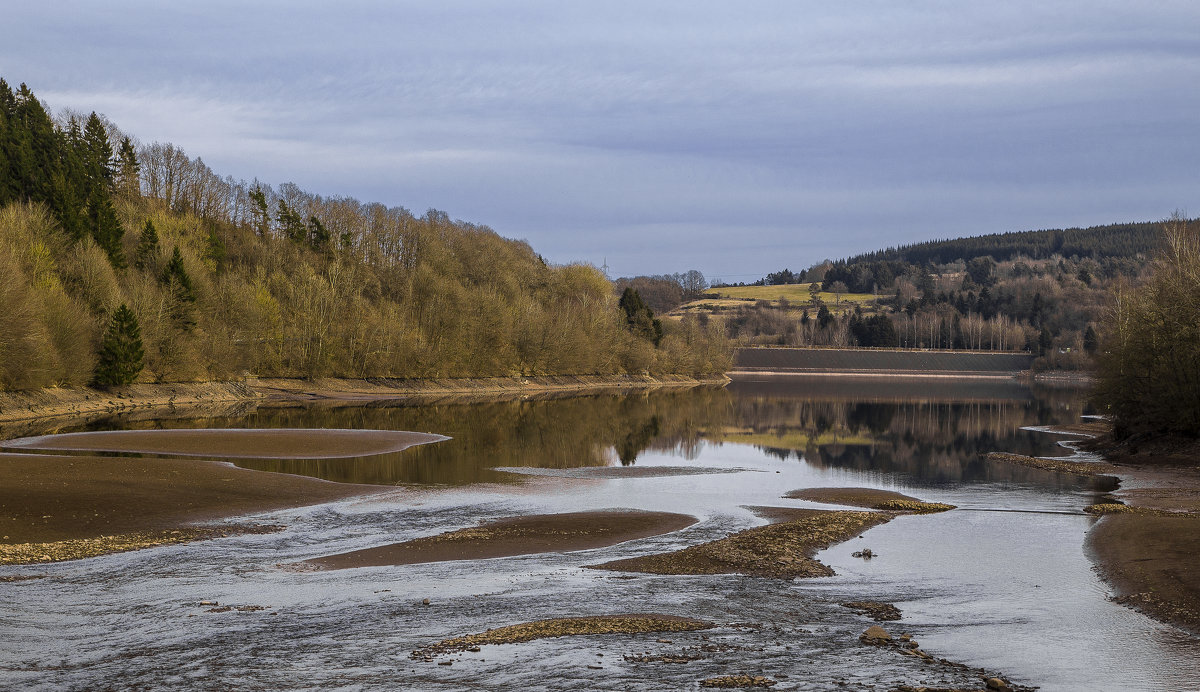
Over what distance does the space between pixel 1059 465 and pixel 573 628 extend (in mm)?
33193

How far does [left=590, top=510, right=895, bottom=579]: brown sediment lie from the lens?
1847 cm

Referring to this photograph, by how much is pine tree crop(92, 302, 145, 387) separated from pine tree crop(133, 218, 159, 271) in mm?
16214

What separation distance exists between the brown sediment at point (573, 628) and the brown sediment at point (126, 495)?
10050 mm

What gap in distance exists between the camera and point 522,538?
2155 cm

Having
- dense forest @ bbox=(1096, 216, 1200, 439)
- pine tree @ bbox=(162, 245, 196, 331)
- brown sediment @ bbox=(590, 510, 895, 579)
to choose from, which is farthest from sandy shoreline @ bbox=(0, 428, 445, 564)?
dense forest @ bbox=(1096, 216, 1200, 439)

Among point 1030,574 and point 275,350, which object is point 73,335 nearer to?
point 275,350

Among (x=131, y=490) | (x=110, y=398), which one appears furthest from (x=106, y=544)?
(x=110, y=398)

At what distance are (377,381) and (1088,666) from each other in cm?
8276

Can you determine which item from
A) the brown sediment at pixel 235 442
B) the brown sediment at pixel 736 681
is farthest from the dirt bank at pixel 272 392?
the brown sediment at pixel 736 681

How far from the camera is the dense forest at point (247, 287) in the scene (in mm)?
60188

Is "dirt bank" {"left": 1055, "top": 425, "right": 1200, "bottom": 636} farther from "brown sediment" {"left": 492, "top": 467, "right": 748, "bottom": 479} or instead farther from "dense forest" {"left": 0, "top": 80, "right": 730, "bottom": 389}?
"dense forest" {"left": 0, "top": 80, "right": 730, "bottom": 389}

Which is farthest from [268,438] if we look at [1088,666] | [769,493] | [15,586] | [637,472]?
[1088,666]

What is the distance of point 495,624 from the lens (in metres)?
13.8

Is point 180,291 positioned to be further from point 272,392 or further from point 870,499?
point 870,499
